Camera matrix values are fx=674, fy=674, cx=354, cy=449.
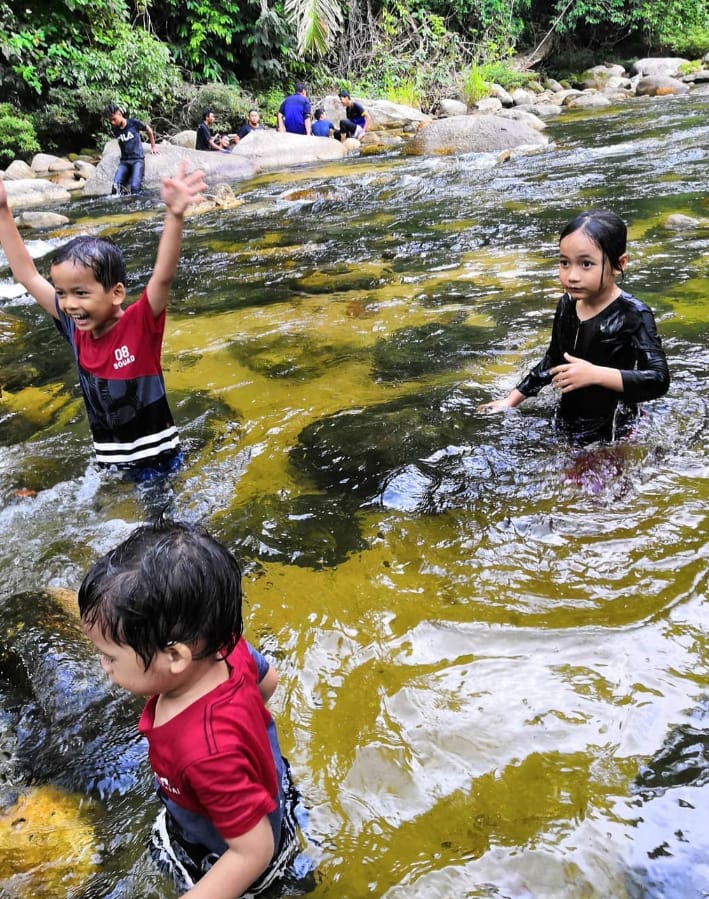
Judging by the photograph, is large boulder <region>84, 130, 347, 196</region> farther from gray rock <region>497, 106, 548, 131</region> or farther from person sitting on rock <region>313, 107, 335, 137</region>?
gray rock <region>497, 106, 548, 131</region>

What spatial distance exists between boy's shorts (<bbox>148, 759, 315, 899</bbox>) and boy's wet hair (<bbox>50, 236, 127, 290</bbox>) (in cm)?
184

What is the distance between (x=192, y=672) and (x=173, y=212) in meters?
1.70

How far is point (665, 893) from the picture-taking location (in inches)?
55.0

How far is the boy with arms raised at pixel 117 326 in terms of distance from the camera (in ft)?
8.11

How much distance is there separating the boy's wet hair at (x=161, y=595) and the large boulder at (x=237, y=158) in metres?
13.6

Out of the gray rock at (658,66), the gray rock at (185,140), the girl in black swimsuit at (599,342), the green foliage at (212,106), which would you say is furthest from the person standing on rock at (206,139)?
the gray rock at (658,66)

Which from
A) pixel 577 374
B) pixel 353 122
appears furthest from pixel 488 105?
pixel 577 374

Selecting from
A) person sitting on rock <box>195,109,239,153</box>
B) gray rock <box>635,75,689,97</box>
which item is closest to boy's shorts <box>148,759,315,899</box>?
person sitting on rock <box>195,109,239,153</box>

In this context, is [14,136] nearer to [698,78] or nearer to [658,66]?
[698,78]

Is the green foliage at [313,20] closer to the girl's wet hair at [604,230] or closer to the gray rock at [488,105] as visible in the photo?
the gray rock at [488,105]

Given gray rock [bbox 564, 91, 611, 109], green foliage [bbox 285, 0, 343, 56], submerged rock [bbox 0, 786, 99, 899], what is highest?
green foliage [bbox 285, 0, 343, 56]

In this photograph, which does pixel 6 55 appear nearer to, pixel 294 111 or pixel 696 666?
pixel 294 111

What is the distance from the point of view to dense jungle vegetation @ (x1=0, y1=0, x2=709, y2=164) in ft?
55.9

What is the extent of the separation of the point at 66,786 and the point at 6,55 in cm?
1928
